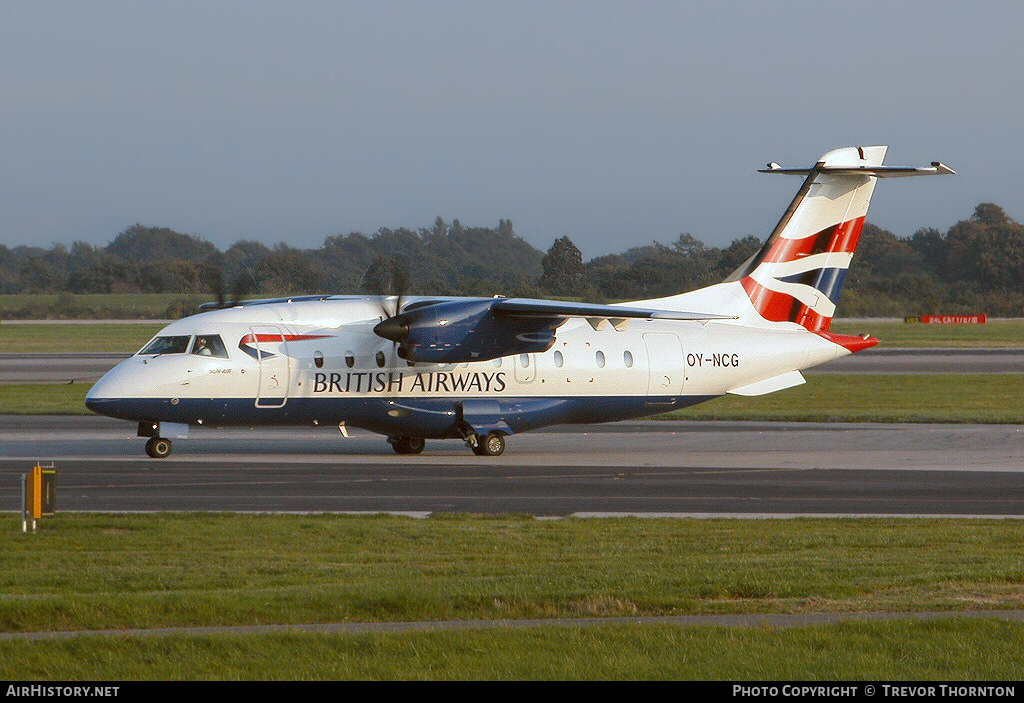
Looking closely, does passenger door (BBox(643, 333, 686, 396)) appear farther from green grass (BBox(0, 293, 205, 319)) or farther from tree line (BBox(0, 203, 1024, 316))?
green grass (BBox(0, 293, 205, 319))

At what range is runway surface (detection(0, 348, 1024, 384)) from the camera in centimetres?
5169

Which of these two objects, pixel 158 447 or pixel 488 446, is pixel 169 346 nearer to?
pixel 158 447

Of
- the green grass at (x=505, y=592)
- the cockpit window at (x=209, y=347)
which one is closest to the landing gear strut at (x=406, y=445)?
the cockpit window at (x=209, y=347)

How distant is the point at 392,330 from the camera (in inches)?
1014

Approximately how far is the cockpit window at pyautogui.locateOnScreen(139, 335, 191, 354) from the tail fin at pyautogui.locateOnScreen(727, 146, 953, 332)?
43.7 ft

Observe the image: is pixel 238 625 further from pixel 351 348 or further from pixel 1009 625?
pixel 351 348

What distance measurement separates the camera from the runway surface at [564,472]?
1909 cm

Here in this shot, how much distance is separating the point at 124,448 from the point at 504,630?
20063 mm

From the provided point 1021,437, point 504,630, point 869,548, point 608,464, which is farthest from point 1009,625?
point 1021,437

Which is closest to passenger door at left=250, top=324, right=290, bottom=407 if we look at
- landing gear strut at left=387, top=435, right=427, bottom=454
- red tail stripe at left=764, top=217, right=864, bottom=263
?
landing gear strut at left=387, top=435, right=427, bottom=454

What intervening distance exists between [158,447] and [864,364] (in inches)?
1613

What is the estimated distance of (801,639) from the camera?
9148mm

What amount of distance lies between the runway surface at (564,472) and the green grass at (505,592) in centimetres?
175

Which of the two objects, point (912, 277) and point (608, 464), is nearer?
point (608, 464)
